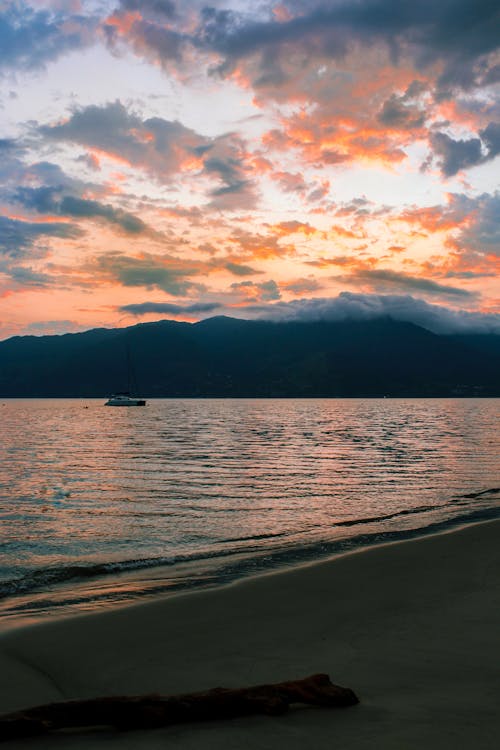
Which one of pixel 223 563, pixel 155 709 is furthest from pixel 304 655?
pixel 223 563

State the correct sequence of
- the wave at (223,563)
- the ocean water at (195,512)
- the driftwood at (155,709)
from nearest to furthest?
the driftwood at (155,709) < the wave at (223,563) < the ocean water at (195,512)

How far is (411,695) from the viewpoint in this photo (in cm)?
703

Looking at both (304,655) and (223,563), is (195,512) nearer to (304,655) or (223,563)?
(223,563)

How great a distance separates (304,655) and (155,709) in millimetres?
3300

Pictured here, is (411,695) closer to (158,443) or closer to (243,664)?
(243,664)

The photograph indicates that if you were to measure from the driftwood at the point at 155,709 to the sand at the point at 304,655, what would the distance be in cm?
12

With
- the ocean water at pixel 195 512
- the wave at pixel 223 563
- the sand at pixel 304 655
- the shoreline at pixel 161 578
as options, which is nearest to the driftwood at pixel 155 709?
the sand at pixel 304 655

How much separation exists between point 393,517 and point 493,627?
13343 mm

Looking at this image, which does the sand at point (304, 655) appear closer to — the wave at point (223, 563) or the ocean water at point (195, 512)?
the wave at point (223, 563)

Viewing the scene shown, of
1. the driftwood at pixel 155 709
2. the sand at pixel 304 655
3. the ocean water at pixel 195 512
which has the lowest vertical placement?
the ocean water at pixel 195 512

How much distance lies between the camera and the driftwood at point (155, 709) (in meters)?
5.93

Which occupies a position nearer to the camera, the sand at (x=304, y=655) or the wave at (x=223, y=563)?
the sand at (x=304, y=655)

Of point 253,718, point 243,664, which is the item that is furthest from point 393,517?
point 253,718

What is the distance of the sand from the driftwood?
0.38 ft
